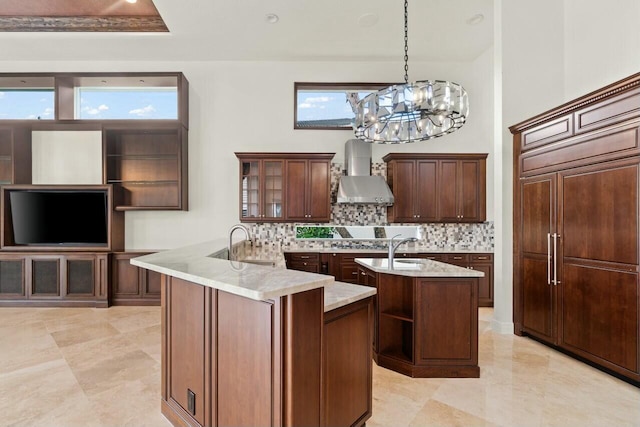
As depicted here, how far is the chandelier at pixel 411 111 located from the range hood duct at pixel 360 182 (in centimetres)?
150

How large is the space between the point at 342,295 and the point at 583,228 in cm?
266

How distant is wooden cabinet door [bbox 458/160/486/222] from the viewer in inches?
184

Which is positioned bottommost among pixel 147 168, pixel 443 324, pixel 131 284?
pixel 131 284

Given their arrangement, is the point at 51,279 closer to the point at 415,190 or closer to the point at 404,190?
the point at 404,190

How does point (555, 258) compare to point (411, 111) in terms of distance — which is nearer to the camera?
point (411, 111)

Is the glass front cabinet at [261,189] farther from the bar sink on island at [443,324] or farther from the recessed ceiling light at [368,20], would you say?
the bar sink on island at [443,324]

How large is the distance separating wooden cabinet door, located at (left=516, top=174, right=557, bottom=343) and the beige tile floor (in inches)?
10.8

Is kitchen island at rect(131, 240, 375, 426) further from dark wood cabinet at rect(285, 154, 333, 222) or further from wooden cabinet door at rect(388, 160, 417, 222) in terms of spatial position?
wooden cabinet door at rect(388, 160, 417, 222)

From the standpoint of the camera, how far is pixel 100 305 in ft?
14.4

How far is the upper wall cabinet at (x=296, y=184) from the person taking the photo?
466 centimetres

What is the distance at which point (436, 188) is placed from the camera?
4.68 m

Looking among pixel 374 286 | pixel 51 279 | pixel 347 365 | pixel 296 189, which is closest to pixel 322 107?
pixel 296 189

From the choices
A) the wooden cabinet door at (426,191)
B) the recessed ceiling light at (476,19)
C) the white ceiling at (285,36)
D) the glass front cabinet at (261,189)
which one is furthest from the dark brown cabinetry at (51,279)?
the recessed ceiling light at (476,19)

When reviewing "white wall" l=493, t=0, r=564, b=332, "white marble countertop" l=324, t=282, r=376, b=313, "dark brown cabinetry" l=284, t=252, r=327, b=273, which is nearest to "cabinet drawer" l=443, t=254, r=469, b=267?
"white wall" l=493, t=0, r=564, b=332
